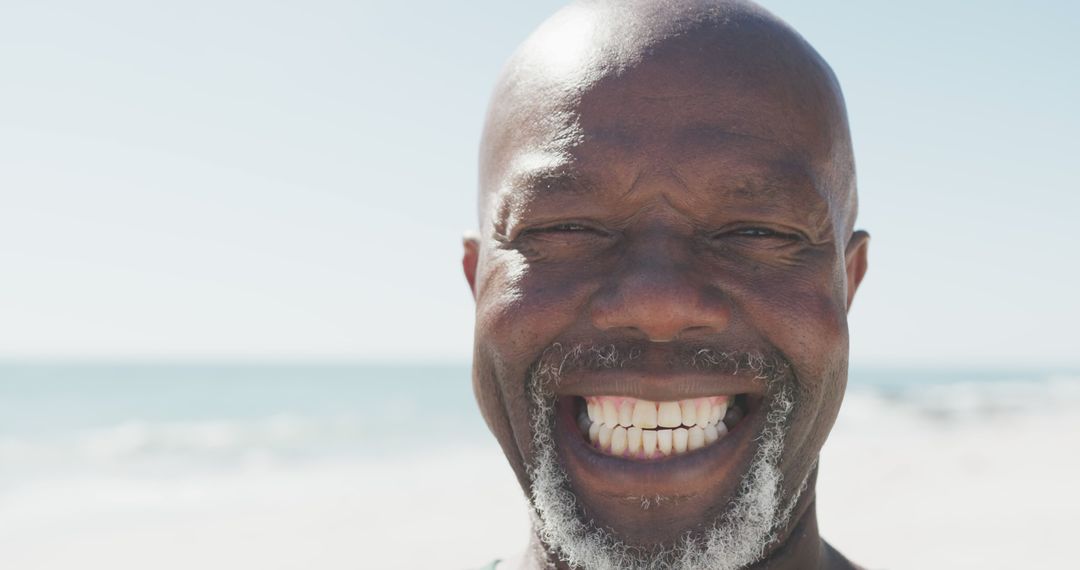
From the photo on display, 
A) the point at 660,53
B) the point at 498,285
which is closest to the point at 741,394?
the point at 498,285

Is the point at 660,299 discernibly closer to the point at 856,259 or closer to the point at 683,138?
the point at 683,138

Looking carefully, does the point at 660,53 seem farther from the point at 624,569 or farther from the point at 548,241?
the point at 624,569

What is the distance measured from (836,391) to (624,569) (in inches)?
23.6

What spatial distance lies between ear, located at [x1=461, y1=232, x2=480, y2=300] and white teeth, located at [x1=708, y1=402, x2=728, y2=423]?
85 cm

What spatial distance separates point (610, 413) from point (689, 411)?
0.16m

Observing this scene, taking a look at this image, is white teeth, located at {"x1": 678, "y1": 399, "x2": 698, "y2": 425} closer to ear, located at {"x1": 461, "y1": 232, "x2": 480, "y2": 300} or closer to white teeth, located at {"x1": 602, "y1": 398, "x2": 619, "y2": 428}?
white teeth, located at {"x1": 602, "y1": 398, "x2": 619, "y2": 428}

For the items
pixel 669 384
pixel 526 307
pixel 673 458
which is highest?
pixel 526 307

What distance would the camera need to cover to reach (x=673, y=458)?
71.4 inches

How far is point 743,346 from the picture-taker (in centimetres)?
182

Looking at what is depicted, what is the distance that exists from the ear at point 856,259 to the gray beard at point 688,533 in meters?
0.59

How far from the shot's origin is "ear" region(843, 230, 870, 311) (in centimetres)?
227

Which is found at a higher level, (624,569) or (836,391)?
(836,391)

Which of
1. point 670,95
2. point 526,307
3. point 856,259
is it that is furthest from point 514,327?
point 856,259

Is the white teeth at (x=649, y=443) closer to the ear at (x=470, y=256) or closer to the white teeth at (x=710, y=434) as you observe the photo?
the white teeth at (x=710, y=434)
